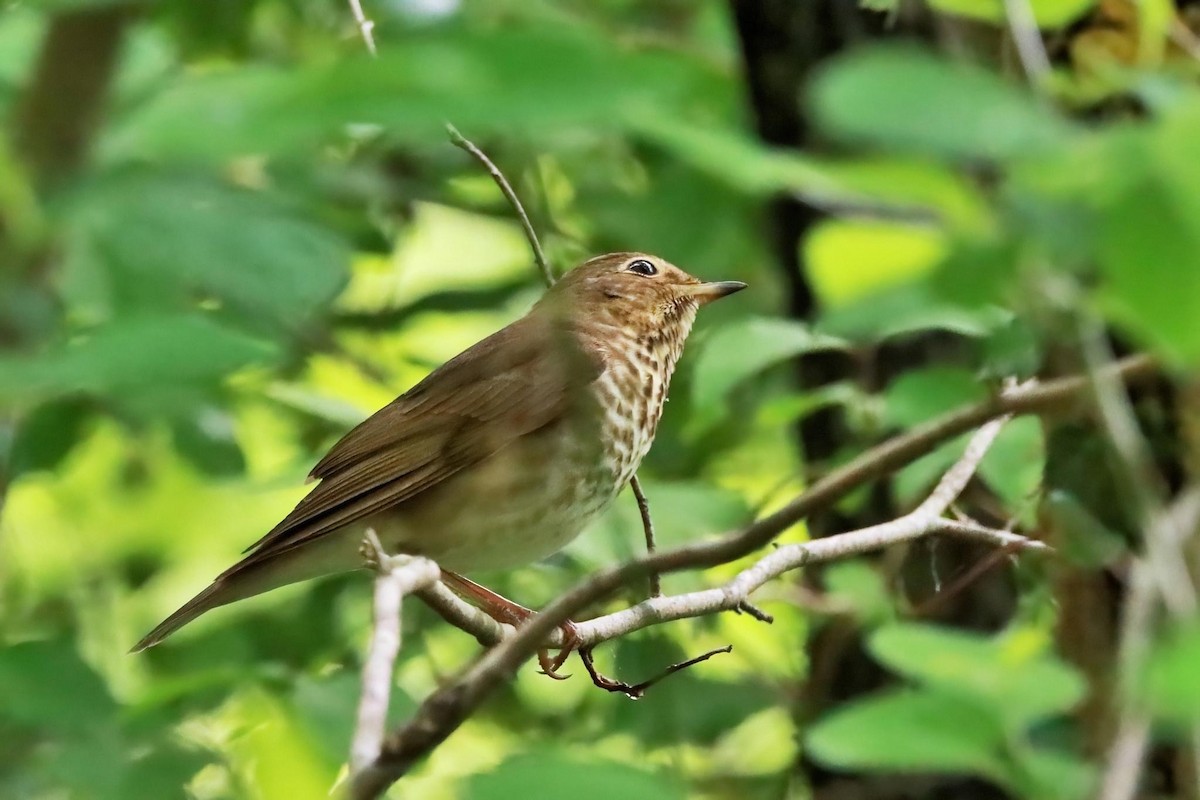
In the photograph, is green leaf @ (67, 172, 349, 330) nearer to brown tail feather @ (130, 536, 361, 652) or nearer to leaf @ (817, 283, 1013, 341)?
leaf @ (817, 283, 1013, 341)

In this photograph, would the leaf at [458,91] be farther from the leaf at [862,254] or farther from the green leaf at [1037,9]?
the green leaf at [1037,9]

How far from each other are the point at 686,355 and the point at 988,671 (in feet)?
12.5

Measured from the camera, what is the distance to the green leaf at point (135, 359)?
3.80 ft

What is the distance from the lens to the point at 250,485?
3.42 m

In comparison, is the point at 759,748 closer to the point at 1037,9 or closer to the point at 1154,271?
the point at 1037,9

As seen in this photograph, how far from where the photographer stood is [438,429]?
161 inches

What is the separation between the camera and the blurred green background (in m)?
1.06

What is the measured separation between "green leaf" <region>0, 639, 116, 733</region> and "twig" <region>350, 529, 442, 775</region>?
356 millimetres

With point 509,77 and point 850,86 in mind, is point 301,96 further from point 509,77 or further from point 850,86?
point 850,86

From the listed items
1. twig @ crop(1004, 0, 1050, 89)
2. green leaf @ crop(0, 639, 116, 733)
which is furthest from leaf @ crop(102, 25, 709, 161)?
green leaf @ crop(0, 639, 116, 733)

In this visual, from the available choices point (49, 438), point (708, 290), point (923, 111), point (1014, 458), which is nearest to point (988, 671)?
point (923, 111)

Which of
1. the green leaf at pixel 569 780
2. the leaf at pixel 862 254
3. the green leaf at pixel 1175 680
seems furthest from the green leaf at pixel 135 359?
the green leaf at pixel 1175 680

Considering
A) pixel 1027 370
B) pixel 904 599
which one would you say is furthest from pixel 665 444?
pixel 1027 370

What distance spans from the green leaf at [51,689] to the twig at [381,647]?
356mm
